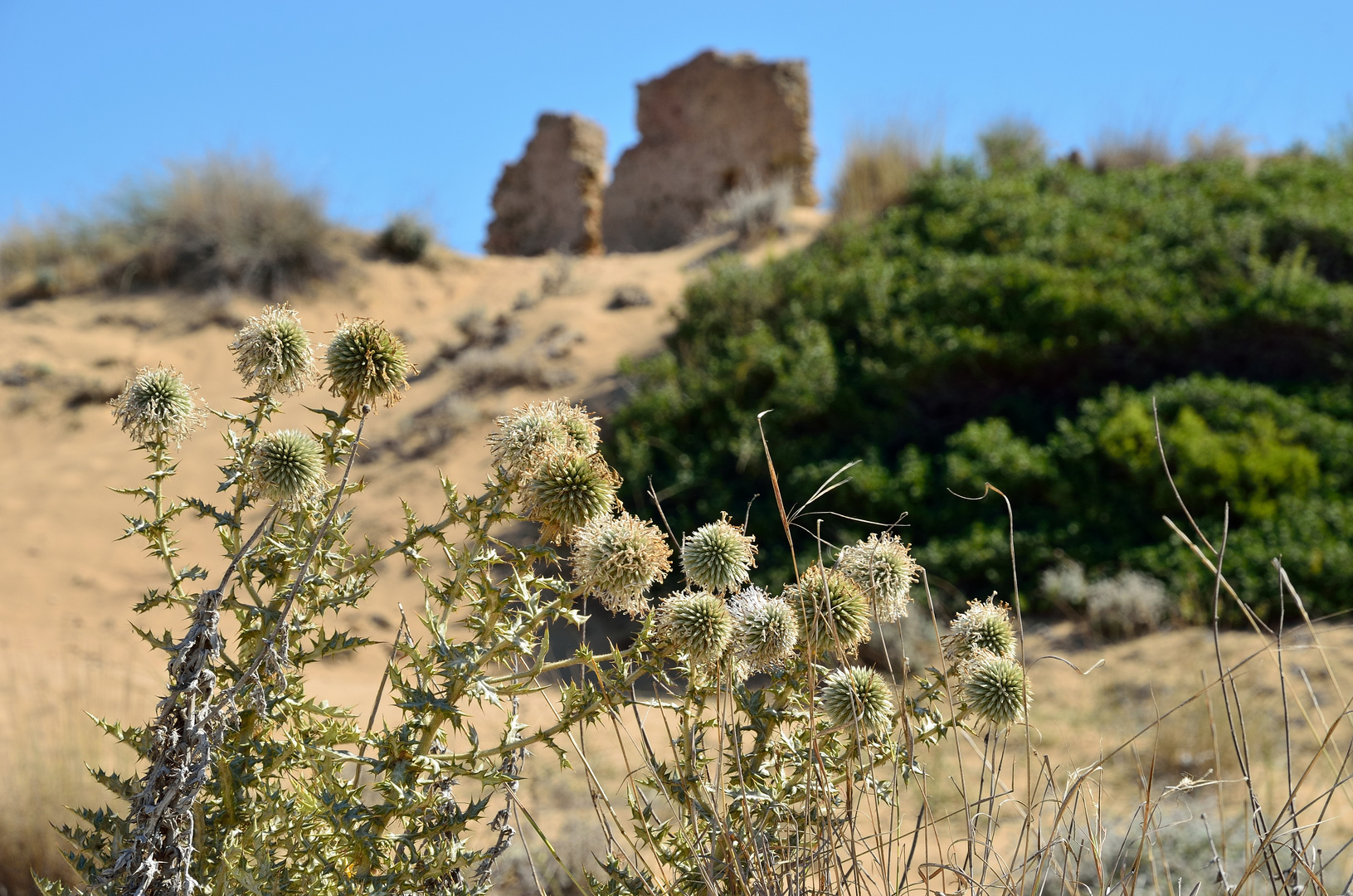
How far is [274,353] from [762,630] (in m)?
1.19

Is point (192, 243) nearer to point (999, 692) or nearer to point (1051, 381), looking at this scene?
point (1051, 381)

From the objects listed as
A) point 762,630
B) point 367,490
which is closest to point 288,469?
point 762,630

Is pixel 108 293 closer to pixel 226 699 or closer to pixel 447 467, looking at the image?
pixel 447 467

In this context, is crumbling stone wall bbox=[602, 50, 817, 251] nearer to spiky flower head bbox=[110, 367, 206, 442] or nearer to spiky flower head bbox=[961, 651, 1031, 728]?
spiky flower head bbox=[110, 367, 206, 442]

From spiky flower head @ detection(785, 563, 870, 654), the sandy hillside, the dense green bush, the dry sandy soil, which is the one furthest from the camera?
the dense green bush

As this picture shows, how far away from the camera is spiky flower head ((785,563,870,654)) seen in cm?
201

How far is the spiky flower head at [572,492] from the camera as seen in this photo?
2098 millimetres

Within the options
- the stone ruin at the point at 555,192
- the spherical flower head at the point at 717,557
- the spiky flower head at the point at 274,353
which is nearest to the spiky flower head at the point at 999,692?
the spherical flower head at the point at 717,557

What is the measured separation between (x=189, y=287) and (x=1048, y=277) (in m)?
12.0

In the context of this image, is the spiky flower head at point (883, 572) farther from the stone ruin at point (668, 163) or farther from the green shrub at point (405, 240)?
the green shrub at point (405, 240)

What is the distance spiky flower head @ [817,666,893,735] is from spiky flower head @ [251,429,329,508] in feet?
3.94

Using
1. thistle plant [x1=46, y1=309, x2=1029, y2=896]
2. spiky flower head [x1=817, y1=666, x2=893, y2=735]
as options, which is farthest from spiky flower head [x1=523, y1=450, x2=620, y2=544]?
spiky flower head [x1=817, y1=666, x2=893, y2=735]

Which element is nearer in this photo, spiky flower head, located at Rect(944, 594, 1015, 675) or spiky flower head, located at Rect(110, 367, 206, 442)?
spiky flower head, located at Rect(944, 594, 1015, 675)

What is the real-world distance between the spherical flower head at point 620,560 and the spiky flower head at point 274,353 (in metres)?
0.73
